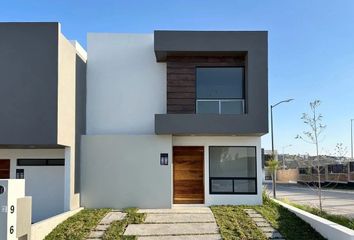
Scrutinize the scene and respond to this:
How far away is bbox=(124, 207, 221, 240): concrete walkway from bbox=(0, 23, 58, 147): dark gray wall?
12.3 ft

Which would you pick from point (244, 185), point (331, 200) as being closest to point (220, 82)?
A: point (244, 185)

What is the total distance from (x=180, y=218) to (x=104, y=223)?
93.4 inches

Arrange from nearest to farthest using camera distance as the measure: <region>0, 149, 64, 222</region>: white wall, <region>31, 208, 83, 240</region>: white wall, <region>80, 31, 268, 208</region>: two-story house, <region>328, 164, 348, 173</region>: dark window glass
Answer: <region>31, 208, 83, 240</region>: white wall → <region>80, 31, 268, 208</region>: two-story house → <region>0, 149, 64, 222</region>: white wall → <region>328, 164, 348, 173</region>: dark window glass

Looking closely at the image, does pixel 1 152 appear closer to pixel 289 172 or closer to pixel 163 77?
pixel 163 77

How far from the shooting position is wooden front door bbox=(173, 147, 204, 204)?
15344mm

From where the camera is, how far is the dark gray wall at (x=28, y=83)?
1189 cm

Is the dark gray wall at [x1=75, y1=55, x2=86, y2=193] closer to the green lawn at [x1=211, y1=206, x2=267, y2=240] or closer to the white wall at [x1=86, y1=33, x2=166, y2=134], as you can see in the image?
the white wall at [x1=86, y1=33, x2=166, y2=134]

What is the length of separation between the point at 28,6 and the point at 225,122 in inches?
295

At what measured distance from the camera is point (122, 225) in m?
11.7

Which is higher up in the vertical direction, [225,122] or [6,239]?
[225,122]

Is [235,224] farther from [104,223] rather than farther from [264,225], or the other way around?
[104,223]

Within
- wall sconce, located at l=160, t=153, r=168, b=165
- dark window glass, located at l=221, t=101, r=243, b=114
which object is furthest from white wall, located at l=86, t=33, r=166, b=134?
dark window glass, located at l=221, t=101, r=243, b=114

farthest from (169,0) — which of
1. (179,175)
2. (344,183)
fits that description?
(344,183)

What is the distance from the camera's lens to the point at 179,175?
50.8ft
